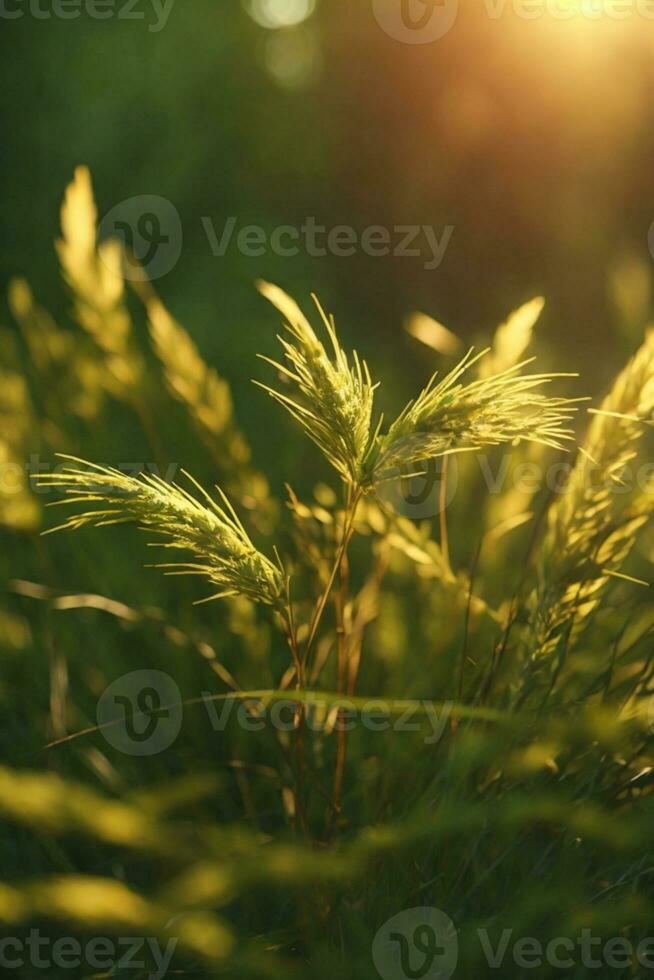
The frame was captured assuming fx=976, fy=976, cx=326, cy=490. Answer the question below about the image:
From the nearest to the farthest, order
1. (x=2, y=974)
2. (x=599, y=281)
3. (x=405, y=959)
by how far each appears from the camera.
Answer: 1. (x=405, y=959)
2. (x=2, y=974)
3. (x=599, y=281)

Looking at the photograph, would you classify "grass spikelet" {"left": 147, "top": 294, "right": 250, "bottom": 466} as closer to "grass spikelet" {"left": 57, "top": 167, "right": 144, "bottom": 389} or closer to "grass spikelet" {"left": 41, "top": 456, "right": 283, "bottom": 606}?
"grass spikelet" {"left": 57, "top": 167, "right": 144, "bottom": 389}

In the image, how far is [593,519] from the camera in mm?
576

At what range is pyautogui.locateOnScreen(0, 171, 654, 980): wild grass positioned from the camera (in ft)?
1.55

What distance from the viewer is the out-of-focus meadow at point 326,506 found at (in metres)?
0.56

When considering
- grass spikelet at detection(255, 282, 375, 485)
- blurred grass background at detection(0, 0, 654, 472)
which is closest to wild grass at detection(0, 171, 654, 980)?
grass spikelet at detection(255, 282, 375, 485)

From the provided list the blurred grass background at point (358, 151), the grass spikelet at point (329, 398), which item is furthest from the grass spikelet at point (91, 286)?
the blurred grass background at point (358, 151)

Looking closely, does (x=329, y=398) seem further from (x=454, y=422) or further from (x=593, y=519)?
(x=593, y=519)

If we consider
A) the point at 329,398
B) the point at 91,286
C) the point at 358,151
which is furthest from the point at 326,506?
the point at 358,151

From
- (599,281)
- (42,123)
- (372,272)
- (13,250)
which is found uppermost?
(42,123)

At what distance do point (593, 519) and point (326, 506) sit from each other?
0.39 meters

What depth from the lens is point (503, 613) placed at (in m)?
0.70

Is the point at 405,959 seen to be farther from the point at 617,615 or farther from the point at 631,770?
the point at 617,615

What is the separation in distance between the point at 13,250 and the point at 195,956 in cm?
165

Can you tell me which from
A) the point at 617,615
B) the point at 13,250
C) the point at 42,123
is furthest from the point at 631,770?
the point at 42,123
